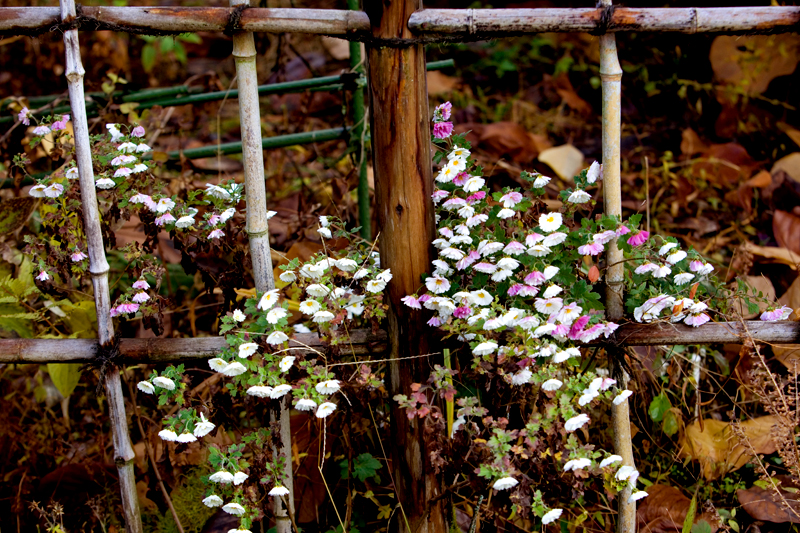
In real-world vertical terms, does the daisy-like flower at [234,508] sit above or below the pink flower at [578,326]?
below

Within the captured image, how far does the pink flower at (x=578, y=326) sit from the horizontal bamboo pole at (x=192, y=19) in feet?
2.45

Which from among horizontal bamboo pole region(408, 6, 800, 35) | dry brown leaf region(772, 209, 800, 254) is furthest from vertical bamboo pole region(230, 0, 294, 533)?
dry brown leaf region(772, 209, 800, 254)

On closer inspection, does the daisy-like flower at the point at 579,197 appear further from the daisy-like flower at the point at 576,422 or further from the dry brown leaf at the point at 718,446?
the dry brown leaf at the point at 718,446

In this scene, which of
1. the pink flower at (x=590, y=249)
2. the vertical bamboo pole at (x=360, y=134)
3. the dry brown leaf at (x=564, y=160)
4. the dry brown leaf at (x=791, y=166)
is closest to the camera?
the pink flower at (x=590, y=249)

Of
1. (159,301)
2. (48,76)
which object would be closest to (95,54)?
(48,76)

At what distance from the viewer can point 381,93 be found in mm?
1517

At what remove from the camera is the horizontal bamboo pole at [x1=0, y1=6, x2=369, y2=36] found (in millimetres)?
1503

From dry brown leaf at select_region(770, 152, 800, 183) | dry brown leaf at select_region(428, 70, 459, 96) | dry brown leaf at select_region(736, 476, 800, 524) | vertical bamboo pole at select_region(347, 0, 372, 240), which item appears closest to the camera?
dry brown leaf at select_region(736, 476, 800, 524)

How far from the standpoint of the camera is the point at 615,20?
1.49 meters

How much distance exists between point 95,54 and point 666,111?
3.24m

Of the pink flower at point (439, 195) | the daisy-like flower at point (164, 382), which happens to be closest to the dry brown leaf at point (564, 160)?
the pink flower at point (439, 195)

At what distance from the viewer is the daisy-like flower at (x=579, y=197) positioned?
4.89 feet

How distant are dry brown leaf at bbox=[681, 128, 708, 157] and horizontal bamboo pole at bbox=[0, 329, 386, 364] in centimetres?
219

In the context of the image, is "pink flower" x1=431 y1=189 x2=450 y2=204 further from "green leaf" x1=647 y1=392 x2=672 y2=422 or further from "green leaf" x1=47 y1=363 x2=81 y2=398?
"green leaf" x1=47 y1=363 x2=81 y2=398
